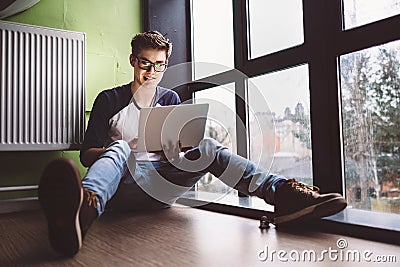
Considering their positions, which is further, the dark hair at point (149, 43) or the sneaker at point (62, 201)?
the dark hair at point (149, 43)

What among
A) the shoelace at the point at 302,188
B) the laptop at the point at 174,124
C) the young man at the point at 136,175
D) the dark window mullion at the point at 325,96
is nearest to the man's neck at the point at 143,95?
the young man at the point at 136,175

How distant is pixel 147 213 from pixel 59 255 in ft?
2.46

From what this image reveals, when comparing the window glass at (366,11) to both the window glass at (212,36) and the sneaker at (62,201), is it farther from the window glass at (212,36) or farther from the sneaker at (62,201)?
the sneaker at (62,201)

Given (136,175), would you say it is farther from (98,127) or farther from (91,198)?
(91,198)

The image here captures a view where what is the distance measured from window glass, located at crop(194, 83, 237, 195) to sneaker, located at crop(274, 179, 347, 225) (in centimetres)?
75

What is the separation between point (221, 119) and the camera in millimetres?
2227

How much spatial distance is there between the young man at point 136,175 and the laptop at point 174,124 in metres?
0.06

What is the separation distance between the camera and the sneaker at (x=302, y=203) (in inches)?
50.6

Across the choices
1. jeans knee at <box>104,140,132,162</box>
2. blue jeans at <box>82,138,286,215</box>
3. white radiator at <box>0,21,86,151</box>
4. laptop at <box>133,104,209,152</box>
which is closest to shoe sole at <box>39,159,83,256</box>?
blue jeans at <box>82,138,286,215</box>

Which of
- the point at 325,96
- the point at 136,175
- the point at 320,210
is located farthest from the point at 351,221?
the point at 136,175

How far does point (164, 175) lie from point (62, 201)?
2.59 ft

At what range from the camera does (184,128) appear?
1604 millimetres

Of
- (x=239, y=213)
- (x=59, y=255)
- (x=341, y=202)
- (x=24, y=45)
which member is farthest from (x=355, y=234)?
(x=24, y=45)

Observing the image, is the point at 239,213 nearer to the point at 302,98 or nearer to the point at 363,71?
the point at 302,98
